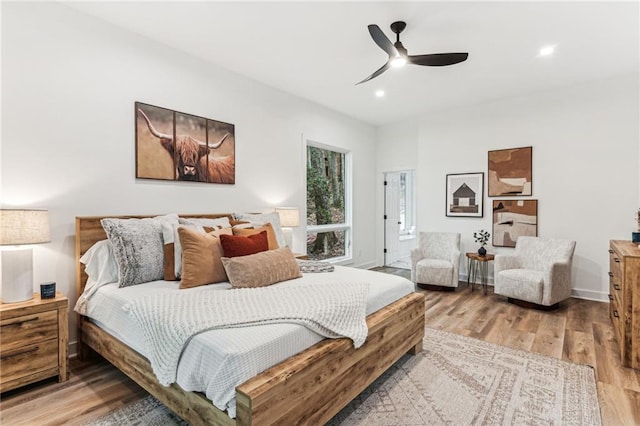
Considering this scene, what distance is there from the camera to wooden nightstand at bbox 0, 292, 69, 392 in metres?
2.03

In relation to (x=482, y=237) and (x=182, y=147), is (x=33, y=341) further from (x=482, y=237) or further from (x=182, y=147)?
(x=482, y=237)

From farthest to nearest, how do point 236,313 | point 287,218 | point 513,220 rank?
point 513,220 → point 287,218 → point 236,313

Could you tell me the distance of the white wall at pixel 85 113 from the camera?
7.86 ft

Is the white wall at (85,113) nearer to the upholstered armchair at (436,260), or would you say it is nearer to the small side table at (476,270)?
the upholstered armchair at (436,260)

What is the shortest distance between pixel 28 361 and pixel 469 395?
113 inches

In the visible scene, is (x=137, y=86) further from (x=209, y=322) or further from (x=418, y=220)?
(x=418, y=220)

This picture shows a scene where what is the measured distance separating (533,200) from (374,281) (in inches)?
131

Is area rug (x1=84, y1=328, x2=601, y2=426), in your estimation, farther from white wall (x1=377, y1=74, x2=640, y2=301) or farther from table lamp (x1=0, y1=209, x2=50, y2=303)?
white wall (x1=377, y1=74, x2=640, y2=301)

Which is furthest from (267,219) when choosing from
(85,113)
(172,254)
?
(85,113)

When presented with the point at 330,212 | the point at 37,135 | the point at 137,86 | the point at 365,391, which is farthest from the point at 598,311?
the point at 37,135

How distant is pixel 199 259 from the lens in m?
2.41

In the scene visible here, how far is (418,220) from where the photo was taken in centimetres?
572

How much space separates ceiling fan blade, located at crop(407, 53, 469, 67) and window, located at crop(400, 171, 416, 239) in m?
4.77

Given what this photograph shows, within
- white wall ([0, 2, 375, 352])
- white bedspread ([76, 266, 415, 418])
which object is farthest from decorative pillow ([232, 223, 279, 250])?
white bedspread ([76, 266, 415, 418])
